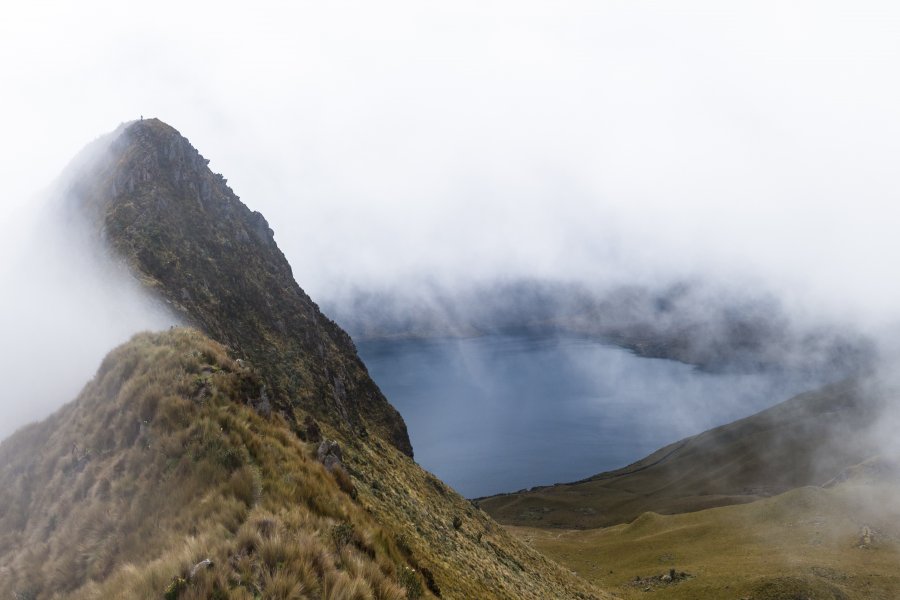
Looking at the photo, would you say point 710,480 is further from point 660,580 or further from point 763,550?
point 660,580

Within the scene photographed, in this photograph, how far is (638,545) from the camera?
3477 inches

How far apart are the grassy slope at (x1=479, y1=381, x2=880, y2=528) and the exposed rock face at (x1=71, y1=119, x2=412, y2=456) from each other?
107 metres

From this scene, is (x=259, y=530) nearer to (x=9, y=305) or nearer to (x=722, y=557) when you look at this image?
(x=9, y=305)

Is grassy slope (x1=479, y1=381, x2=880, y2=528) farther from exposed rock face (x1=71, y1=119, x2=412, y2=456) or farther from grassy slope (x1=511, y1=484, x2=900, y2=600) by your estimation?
exposed rock face (x1=71, y1=119, x2=412, y2=456)

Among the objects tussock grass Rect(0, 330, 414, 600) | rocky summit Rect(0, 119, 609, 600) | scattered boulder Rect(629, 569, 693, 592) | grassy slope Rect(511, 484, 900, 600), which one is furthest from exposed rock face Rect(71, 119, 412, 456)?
grassy slope Rect(511, 484, 900, 600)

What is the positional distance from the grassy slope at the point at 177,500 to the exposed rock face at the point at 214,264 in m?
19.8

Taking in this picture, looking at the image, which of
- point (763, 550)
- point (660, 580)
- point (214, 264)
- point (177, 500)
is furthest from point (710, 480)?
point (177, 500)

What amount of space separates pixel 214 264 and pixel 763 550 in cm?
8673

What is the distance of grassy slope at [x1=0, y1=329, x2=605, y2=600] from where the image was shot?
665 cm

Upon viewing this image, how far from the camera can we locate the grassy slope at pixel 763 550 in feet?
185

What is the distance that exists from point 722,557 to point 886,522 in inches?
1141

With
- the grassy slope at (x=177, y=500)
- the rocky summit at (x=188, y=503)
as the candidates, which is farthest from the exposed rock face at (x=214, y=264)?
the grassy slope at (x=177, y=500)

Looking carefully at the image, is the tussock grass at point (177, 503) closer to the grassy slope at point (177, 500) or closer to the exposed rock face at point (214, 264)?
the grassy slope at point (177, 500)

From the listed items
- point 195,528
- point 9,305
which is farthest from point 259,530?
point 9,305
